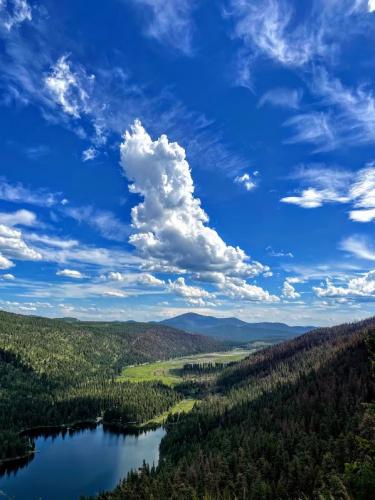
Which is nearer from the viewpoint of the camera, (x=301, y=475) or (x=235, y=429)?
(x=301, y=475)

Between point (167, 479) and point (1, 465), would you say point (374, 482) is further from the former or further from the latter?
point (1, 465)

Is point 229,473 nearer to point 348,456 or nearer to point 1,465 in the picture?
point 348,456

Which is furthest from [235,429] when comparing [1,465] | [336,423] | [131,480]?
[1,465]

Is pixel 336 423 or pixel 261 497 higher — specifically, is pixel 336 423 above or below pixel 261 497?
above

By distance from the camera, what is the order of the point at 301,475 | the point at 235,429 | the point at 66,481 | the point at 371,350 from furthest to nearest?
the point at 235,429
the point at 66,481
the point at 301,475
the point at 371,350

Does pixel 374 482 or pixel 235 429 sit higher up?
pixel 374 482

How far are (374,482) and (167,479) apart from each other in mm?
115828

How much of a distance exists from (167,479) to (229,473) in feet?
73.3

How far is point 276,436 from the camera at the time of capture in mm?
169375

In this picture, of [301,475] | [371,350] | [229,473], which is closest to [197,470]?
[229,473]

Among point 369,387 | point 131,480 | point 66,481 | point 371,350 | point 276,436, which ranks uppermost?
point 371,350

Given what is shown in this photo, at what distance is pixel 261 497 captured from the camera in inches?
4439

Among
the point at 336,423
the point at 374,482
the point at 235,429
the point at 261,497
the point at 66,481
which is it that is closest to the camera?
the point at 374,482

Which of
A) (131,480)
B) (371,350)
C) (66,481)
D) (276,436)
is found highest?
(371,350)
